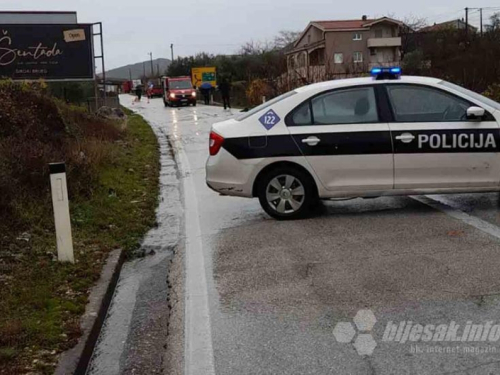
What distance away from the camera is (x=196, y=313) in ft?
16.0

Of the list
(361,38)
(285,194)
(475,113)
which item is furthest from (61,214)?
(361,38)

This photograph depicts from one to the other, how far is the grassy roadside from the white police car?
5.50 ft

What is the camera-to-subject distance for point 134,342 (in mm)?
4465

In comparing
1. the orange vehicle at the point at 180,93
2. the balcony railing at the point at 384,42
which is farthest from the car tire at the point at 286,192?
the balcony railing at the point at 384,42

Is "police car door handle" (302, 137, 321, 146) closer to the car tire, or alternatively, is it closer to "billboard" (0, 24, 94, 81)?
the car tire

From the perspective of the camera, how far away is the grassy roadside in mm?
4195

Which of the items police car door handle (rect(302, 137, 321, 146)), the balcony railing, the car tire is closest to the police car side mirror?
police car door handle (rect(302, 137, 321, 146))

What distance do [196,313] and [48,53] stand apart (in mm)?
19829

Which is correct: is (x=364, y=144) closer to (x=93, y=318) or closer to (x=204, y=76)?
(x=93, y=318)

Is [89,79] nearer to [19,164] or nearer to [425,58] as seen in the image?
[19,164]

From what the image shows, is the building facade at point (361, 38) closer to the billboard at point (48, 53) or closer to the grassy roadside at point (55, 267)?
the billboard at point (48, 53)

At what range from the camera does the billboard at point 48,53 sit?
73.3 feet

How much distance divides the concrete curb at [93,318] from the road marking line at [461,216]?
384 cm

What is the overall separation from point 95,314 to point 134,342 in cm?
50
